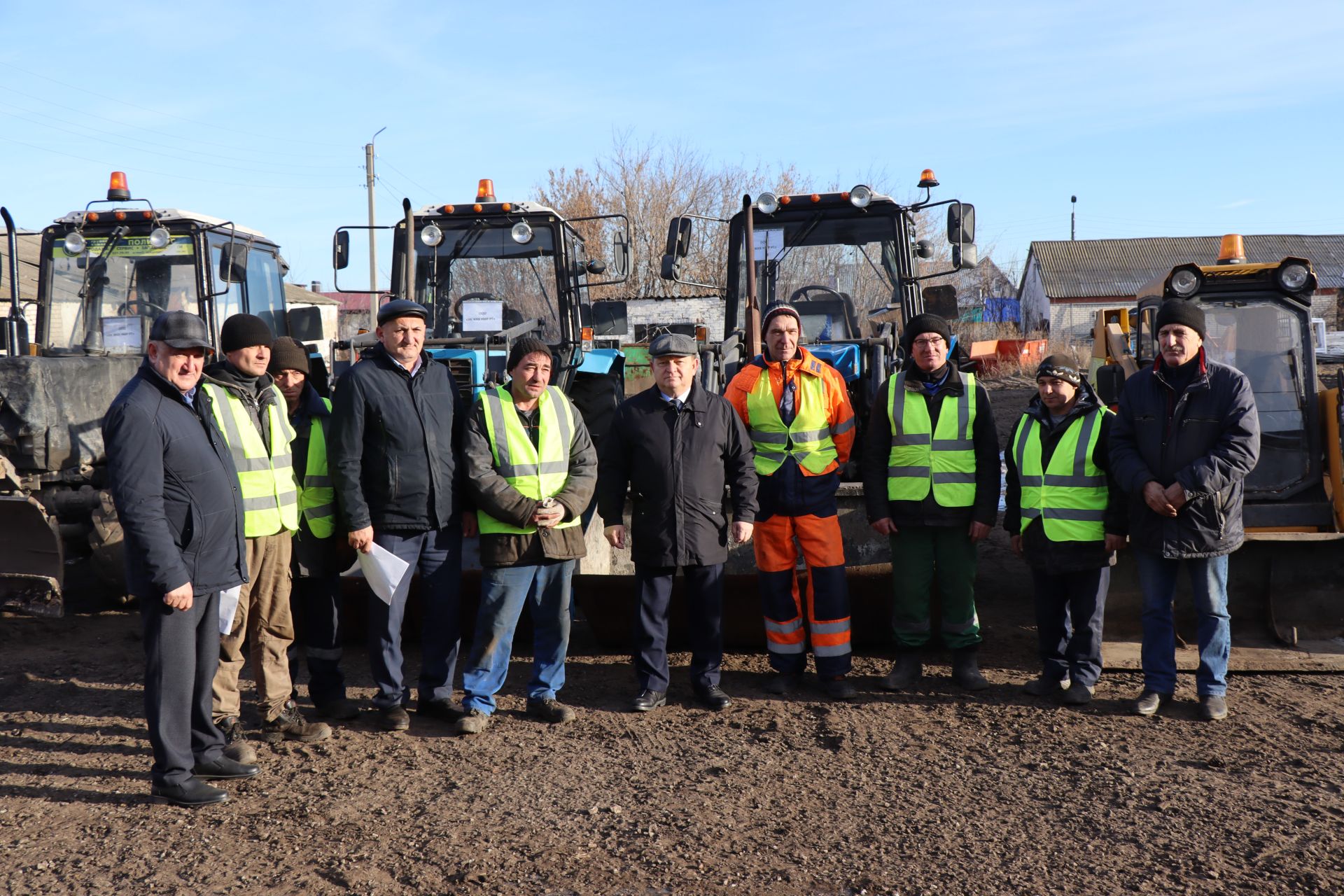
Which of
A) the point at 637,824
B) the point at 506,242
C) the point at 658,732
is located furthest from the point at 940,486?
the point at 506,242

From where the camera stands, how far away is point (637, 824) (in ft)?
12.0

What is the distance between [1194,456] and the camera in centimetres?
466

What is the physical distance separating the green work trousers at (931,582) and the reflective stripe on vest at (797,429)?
0.57 meters

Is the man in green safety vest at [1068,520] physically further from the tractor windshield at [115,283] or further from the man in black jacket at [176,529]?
the tractor windshield at [115,283]

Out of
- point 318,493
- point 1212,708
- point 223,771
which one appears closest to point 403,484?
point 318,493

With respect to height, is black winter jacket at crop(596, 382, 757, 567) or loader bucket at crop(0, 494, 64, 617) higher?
black winter jacket at crop(596, 382, 757, 567)

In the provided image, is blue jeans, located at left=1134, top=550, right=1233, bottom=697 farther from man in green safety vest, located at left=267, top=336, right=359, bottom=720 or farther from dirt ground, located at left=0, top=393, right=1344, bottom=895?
man in green safety vest, located at left=267, top=336, right=359, bottom=720

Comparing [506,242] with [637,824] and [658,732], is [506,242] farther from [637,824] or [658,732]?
[637,824]

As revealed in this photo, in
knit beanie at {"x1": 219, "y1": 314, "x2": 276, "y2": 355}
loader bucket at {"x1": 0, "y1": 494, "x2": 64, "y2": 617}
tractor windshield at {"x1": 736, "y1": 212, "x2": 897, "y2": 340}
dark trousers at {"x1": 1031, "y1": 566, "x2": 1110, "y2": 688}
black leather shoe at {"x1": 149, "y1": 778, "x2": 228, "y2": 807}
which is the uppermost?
tractor windshield at {"x1": 736, "y1": 212, "x2": 897, "y2": 340}

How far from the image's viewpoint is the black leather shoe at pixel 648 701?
4.86 metres

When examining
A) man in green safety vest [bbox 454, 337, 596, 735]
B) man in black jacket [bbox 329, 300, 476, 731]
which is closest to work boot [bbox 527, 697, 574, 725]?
man in green safety vest [bbox 454, 337, 596, 735]

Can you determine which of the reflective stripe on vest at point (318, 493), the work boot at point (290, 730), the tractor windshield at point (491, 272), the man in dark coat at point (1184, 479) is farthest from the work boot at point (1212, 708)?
the tractor windshield at point (491, 272)

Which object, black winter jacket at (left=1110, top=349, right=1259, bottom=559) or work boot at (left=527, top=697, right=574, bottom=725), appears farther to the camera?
work boot at (left=527, top=697, right=574, bottom=725)

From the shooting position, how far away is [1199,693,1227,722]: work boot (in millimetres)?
4637
